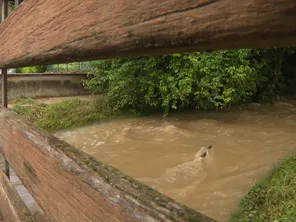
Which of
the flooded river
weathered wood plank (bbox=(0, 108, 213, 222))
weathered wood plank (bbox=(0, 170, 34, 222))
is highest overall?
weathered wood plank (bbox=(0, 108, 213, 222))

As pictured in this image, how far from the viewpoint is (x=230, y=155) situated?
6.52 meters

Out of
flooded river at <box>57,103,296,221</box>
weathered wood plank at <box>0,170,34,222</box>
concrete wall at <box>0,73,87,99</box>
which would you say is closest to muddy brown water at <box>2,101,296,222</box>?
flooded river at <box>57,103,296,221</box>

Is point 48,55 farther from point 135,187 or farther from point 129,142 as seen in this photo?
point 129,142

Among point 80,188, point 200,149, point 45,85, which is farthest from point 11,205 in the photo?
point 45,85

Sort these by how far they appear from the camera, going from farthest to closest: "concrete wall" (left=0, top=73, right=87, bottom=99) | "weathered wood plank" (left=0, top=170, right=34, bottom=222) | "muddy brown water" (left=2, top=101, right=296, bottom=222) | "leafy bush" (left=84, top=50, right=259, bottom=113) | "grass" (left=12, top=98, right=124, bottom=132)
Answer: "concrete wall" (left=0, top=73, right=87, bottom=99), "grass" (left=12, top=98, right=124, bottom=132), "leafy bush" (left=84, top=50, right=259, bottom=113), "muddy brown water" (left=2, top=101, right=296, bottom=222), "weathered wood plank" (left=0, top=170, right=34, bottom=222)

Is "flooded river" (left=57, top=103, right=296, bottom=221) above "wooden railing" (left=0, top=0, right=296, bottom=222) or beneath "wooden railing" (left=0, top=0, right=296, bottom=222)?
beneath

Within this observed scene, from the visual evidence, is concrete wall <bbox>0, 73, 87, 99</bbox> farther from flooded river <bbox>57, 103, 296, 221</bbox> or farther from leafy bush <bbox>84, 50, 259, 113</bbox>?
flooded river <bbox>57, 103, 296, 221</bbox>

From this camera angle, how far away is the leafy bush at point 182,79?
876cm

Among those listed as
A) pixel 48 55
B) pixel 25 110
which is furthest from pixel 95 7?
pixel 25 110

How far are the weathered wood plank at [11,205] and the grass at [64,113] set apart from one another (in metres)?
7.92

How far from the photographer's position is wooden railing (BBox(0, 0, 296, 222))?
0.42 m

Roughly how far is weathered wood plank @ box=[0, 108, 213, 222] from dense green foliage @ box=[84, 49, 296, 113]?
7830mm

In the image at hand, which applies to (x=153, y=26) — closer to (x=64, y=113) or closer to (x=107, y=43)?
(x=107, y=43)

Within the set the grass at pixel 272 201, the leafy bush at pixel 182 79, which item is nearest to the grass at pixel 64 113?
the leafy bush at pixel 182 79
